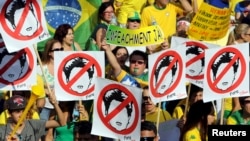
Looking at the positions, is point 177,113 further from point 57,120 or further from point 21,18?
point 21,18

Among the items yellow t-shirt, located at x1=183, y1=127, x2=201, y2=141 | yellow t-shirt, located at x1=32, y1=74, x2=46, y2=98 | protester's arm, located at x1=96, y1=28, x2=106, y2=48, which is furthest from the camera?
protester's arm, located at x1=96, y1=28, x2=106, y2=48

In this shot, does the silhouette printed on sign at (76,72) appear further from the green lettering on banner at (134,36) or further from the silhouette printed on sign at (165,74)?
the silhouette printed on sign at (165,74)

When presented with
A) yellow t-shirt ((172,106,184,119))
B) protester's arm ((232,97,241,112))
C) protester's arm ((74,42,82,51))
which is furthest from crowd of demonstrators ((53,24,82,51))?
protester's arm ((232,97,241,112))

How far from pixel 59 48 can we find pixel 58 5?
1551 millimetres

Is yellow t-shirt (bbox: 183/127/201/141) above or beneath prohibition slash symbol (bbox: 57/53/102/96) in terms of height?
beneath

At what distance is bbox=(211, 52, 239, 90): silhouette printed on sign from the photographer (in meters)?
13.8

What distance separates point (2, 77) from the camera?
44.9 ft

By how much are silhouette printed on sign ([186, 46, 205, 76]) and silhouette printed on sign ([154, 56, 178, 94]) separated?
0.49m

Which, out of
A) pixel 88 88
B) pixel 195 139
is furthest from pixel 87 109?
pixel 195 139

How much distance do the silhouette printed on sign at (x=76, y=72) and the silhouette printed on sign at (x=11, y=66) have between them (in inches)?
20.1

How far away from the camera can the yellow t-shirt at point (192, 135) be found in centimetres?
1307

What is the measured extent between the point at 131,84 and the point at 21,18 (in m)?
1.41

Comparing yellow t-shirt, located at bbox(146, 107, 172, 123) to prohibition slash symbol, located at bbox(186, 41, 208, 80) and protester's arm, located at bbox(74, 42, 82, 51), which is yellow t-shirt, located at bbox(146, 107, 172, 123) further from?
protester's arm, located at bbox(74, 42, 82, 51)

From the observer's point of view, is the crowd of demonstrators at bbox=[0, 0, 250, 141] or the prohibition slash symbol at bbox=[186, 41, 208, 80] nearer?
the crowd of demonstrators at bbox=[0, 0, 250, 141]
